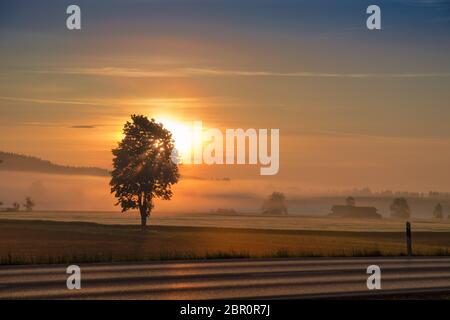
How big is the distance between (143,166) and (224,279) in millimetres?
70263

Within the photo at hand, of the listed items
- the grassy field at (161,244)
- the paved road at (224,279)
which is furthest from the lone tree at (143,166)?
the paved road at (224,279)

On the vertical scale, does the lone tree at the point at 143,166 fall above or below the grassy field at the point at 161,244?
above

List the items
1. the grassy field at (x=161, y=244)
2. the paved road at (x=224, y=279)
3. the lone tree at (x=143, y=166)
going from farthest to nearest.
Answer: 1. the lone tree at (x=143, y=166)
2. the grassy field at (x=161, y=244)
3. the paved road at (x=224, y=279)

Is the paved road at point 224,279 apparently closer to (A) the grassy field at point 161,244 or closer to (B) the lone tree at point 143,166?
(A) the grassy field at point 161,244

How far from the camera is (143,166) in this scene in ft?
298

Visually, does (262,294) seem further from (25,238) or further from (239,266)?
(25,238)

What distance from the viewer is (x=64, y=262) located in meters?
25.8

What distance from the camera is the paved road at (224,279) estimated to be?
18.2 metres

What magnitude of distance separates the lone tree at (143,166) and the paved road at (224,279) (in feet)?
210

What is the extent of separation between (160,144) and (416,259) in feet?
215

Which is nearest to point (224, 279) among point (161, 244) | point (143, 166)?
point (161, 244)

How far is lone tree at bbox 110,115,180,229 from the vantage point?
90.8 m

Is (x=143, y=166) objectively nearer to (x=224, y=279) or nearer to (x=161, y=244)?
(x=161, y=244)
